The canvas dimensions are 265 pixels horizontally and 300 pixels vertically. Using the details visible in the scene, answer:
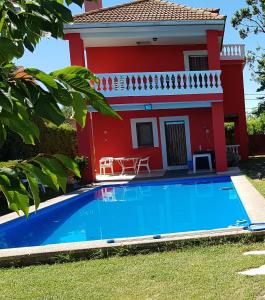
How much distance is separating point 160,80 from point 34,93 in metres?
17.6

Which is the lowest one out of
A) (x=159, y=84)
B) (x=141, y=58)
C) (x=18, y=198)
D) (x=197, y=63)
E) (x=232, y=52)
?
(x=18, y=198)

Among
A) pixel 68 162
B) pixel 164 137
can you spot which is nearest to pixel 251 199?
pixel 68 162

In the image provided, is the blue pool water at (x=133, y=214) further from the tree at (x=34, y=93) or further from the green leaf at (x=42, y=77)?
the green leaf at (x=42, y=77)

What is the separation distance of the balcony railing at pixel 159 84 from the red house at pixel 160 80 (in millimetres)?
42

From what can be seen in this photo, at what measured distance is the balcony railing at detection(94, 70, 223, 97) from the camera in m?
17.5

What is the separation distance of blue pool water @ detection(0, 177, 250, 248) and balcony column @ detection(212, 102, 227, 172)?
1.30 meters

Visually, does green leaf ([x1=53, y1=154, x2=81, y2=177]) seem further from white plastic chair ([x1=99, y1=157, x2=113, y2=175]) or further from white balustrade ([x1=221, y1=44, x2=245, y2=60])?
white balustrade ([x1=221, y1=44, x2=245, y2=60])

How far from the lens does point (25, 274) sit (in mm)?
5746

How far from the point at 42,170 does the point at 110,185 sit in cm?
1568

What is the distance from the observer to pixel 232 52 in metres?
23.5

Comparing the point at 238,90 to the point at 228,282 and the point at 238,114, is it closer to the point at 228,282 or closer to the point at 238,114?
the point at 238,114

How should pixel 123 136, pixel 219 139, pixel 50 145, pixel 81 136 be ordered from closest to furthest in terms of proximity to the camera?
pixel 81 136
pixel 219 139
pixel 50 145
pixel 123 136

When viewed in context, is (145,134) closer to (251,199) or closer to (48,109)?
(251,199)

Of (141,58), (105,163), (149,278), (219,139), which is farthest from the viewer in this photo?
(141,58)
